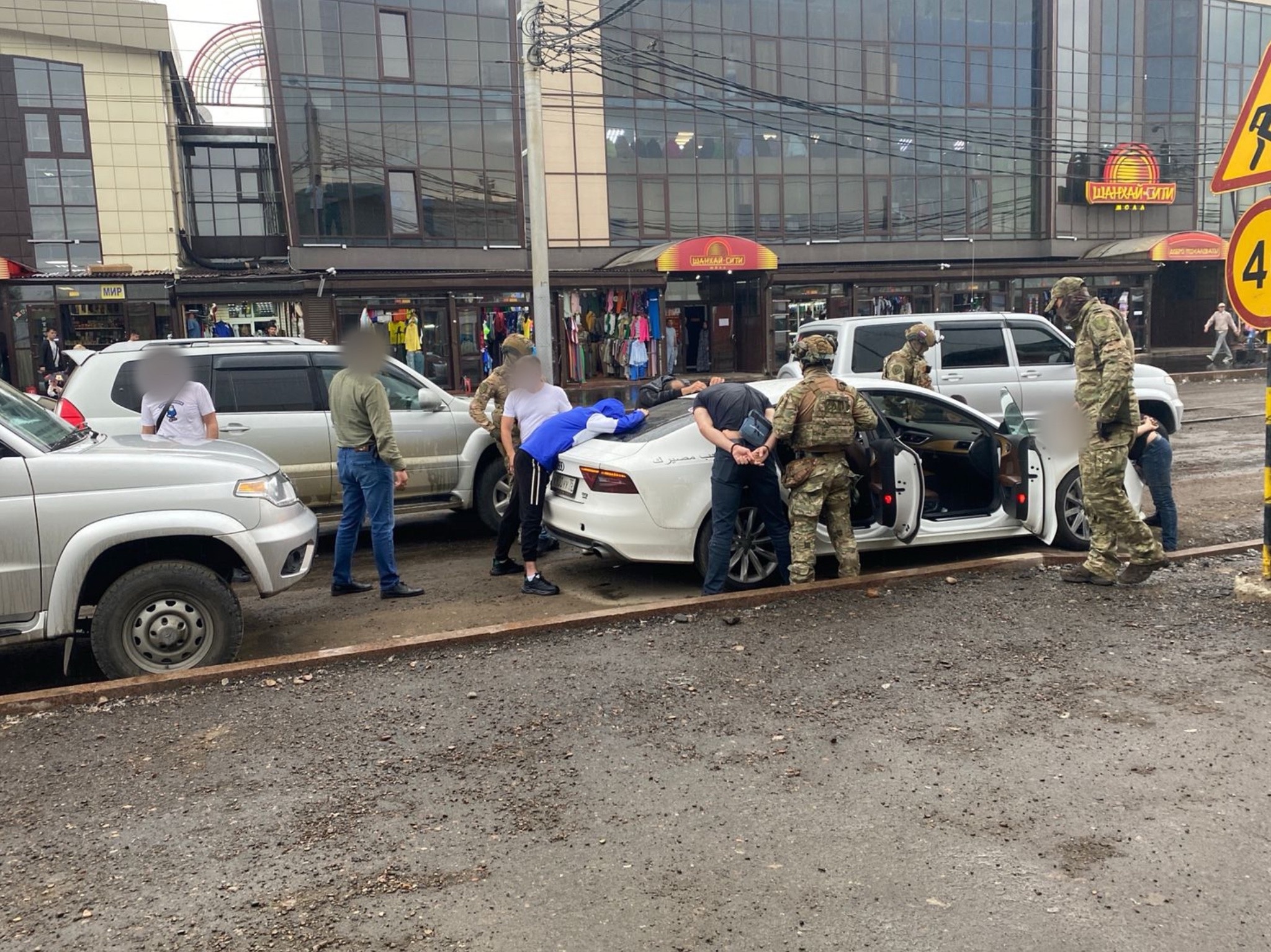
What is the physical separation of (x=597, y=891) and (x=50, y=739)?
2.87 metres

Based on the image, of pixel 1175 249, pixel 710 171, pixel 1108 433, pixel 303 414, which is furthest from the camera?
pixel 1175 249

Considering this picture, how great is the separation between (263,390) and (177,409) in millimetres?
976

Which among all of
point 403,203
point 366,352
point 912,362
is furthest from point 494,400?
point 403,203

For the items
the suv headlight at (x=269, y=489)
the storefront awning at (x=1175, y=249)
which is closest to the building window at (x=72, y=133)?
the suv headlight at (x=269, y=489)

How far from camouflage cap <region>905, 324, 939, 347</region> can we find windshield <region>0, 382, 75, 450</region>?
729cm

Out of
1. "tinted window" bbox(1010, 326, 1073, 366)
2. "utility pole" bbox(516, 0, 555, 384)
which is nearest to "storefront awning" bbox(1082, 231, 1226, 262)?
"tinted window" bbox(1010, 326, 1073, 366)

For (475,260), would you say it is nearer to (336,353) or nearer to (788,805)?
(336,353)

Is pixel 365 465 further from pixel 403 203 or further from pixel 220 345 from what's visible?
pixel 403 203

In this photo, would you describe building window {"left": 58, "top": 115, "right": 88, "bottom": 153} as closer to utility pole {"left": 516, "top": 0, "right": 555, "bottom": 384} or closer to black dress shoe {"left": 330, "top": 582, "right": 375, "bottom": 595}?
utility pole {"left": 516, "top": 0, "right": 555, "bottom": 384}

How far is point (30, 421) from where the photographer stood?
545 centimetres

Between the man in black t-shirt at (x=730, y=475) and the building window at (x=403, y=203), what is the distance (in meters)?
23.1

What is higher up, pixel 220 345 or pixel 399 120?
pixel 399 120

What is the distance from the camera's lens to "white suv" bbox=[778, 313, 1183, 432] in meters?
10.8

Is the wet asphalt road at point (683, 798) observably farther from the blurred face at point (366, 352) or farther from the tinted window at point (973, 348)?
the tinted window at point (973, 348)
